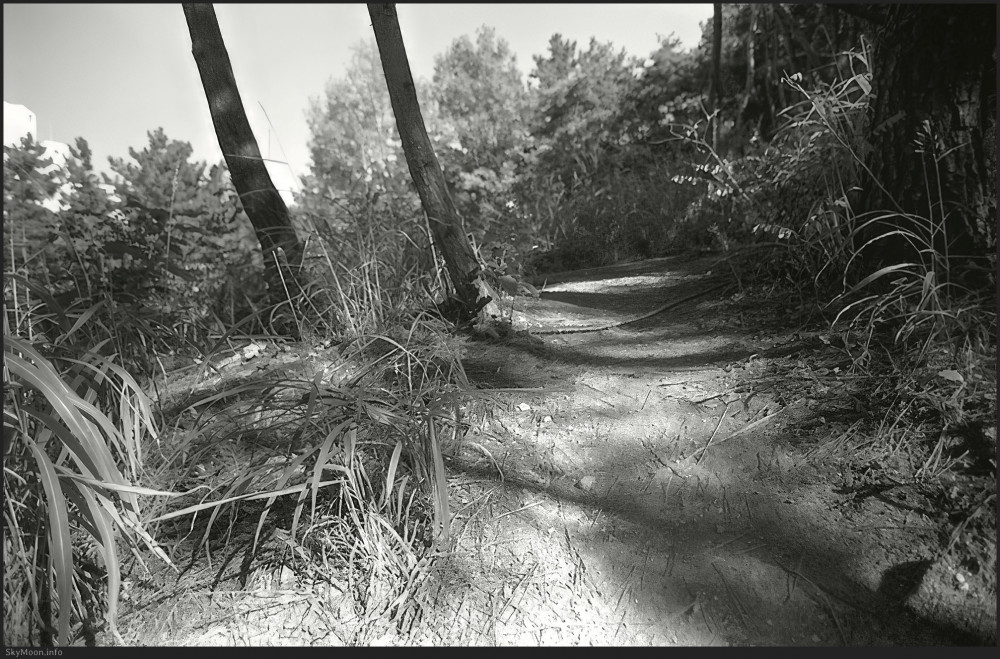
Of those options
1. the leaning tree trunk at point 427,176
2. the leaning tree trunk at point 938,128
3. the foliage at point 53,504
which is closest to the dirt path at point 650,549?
the foliage at point 53,504

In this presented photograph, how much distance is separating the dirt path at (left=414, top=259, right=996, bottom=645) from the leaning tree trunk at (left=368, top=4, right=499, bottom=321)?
2.15 feet

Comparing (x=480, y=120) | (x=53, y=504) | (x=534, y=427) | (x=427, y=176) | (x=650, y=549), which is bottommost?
(x=650, y=549)

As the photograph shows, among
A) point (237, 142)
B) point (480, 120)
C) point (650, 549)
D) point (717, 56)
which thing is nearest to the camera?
point (650, 549)

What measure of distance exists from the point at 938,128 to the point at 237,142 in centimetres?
362

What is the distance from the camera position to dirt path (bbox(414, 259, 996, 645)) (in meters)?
1.43

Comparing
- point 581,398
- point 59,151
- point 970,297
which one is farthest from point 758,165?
point 59,151

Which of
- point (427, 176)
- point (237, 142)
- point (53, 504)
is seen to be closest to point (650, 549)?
point (53, 504)

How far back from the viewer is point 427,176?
10.2 feet

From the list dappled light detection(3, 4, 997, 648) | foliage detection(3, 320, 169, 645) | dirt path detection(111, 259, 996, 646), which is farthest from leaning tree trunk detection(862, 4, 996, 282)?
foliage detection(3, 320, 169, 645)

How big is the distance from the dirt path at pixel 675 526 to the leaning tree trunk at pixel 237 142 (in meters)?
1.68

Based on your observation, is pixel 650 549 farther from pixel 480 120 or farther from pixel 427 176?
pixel 480 120

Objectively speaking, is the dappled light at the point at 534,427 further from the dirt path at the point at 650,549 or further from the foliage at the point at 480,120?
the foliage at the point at 480,120

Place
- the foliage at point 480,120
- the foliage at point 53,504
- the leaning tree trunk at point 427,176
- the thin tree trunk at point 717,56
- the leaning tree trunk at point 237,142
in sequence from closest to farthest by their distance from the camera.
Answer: the foliage at point 53,504, the leaning tree trunk at point 427,176, the leaning tree trunk at point 237,142, the thin tree trunk at point 717,56, the foliage at point 480,120

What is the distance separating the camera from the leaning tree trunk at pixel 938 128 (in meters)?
1.96
